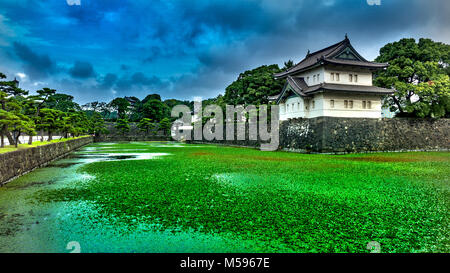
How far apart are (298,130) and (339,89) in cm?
368

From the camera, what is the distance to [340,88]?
1769cm

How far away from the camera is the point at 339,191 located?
19.9ft

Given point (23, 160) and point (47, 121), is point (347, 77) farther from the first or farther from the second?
point (47, 121)

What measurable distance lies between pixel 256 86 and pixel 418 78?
41.3 feet

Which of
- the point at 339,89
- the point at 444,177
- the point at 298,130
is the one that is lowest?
the point at 444,177

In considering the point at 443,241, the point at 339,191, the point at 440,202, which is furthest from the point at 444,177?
the point at 443,241

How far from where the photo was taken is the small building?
17.9 meters

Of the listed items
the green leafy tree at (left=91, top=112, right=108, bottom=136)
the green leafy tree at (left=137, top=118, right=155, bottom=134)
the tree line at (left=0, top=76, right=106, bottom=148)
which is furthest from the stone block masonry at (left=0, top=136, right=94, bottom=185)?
the green leafy tree at (left=137, top=118, right=155, bottom=134)

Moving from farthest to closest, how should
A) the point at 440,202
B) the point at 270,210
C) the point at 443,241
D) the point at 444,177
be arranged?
1. the point at 444,177
2. the point at 440,202
3. the point at 270,210
4. the point at 443,241

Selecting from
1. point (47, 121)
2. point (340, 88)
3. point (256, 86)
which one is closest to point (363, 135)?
point (340, 88)

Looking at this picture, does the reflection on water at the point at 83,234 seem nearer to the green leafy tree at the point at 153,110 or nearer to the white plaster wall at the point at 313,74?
the white plaster wall at the point at 313,74

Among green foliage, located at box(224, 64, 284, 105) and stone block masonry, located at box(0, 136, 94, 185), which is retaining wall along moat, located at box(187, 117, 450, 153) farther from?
stone block masonry, located at box(0, 136, 94, 185)
